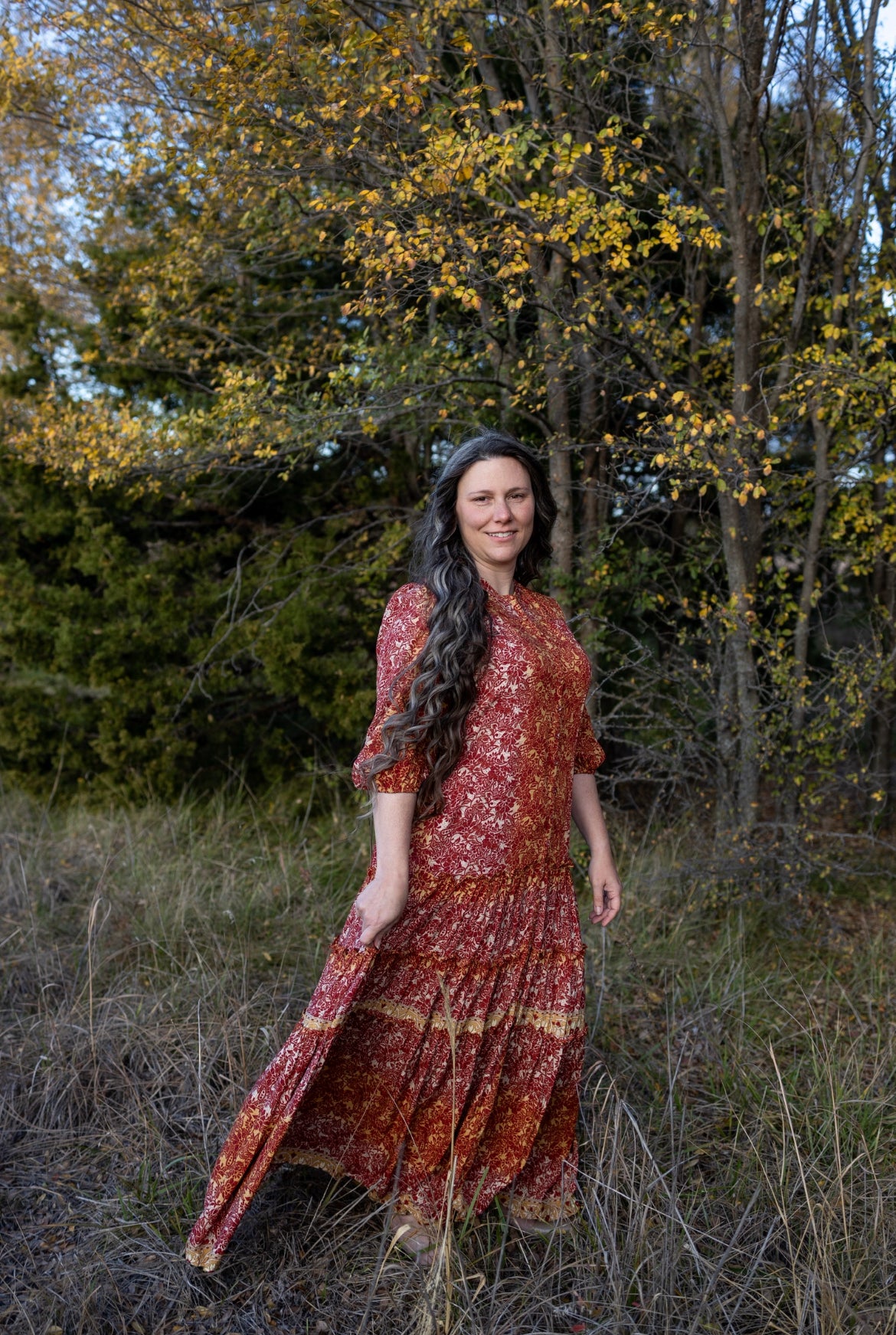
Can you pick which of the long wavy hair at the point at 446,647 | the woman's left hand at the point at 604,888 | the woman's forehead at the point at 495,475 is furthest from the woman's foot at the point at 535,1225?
the woman's forehead at the point at 495,475

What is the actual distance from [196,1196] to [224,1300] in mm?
360

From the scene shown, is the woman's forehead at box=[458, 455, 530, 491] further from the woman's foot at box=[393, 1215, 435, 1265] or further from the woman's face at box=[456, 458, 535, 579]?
the woman's foot at box=[393, 1215, 435, 1265]

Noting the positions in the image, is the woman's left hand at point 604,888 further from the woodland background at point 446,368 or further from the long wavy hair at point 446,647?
the woodland background at point 446,368

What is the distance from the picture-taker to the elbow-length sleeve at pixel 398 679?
2014mm

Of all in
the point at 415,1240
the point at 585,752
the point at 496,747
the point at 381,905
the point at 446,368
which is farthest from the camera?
the point at 446,368

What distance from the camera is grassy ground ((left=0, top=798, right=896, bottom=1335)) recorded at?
2.09 m

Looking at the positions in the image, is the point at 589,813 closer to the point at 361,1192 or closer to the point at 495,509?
the point at 495,509

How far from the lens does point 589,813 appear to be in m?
2.40

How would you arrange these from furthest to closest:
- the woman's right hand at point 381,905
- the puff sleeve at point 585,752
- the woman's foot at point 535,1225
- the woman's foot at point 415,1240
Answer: the puff sleeve at point 585,752, the woman's foot at point 535,1225, the woman's foot at point 415,1240, the woman's right hand at point 381,905

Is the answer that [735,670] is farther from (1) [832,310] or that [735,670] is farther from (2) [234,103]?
(2) [234,103]

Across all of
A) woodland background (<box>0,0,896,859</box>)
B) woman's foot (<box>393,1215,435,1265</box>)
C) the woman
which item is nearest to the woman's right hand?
the woman

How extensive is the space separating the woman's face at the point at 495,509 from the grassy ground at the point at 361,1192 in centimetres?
128

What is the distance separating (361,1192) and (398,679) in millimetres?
1255

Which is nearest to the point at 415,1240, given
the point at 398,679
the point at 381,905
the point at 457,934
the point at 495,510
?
the point at 457,934
